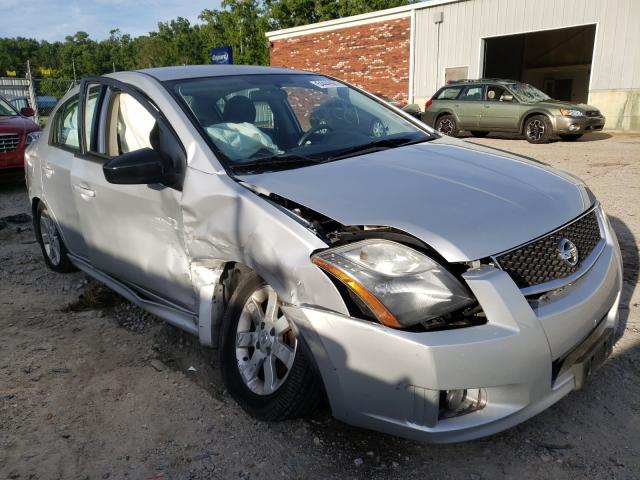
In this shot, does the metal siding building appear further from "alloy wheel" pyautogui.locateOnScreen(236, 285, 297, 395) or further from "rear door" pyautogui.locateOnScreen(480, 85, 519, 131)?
"alloy wheel" pyautogui.locateOnScreen(236, 285, 297, 395)

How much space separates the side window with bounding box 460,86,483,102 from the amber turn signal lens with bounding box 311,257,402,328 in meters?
13.7

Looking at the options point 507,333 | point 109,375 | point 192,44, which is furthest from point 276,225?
point 192,44

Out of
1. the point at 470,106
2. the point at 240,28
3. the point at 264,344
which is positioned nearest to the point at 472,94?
the point at 470,106

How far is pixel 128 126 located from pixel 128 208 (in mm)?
542

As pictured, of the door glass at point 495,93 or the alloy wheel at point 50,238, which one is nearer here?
the alloy wheel at point 50,238

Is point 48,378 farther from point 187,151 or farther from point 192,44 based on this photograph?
point 192,44

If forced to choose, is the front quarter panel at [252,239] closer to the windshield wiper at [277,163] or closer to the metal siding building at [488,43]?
the windshield wiper at [277,163]

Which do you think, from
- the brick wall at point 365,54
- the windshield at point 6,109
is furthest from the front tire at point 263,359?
the brick wall at point 365,54

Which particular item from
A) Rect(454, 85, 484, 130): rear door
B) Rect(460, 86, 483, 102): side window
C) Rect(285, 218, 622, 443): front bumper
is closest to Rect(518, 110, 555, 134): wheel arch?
Rect(454, 85, 484, 130): rear door

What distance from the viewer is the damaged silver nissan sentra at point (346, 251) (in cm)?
197

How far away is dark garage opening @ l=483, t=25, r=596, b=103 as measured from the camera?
27516 mm

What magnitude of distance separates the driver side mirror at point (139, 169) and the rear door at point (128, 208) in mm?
102

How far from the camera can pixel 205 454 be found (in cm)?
237

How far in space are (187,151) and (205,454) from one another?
143 centimetres
